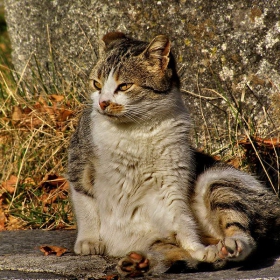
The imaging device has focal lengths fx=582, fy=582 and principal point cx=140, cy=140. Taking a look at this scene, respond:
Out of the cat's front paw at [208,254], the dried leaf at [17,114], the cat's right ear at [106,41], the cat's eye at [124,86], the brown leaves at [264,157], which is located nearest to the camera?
the cat's front paw at [208,254]

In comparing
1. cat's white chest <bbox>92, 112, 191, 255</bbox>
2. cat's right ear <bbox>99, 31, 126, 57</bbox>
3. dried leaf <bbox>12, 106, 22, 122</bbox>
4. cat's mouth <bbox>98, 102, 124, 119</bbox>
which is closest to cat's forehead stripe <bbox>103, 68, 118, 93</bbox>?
cat's mouth <bbox>98, 102, 124, 119</bbox>

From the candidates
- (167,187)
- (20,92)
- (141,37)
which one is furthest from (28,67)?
(167,187)

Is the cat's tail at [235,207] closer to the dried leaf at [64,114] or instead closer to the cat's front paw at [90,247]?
the cat's front paw at [90,247]

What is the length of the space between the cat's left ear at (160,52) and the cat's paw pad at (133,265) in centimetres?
120

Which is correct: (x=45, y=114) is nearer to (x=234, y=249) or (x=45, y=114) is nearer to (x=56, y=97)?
(x=56, y=97)

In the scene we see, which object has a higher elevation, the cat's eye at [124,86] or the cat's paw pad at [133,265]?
the cat's eye at [124,86]

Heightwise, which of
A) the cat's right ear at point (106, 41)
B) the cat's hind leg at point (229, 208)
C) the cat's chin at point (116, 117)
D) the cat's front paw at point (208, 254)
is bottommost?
the cat's front paw at point (208, 254)

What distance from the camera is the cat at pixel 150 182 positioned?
353 centimetres

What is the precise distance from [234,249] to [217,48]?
2.19 metres

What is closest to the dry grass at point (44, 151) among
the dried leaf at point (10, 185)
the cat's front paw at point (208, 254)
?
the dried leaf at point (10, 185)

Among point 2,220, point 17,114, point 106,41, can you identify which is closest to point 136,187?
point 106,41

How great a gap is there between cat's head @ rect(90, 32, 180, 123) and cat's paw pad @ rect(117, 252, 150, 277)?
828 millimetres

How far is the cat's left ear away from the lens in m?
3.63

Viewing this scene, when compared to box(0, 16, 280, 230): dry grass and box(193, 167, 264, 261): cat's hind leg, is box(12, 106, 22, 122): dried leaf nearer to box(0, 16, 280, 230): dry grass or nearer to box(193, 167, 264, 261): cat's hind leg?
box(0, 16, 280, 230): dry grass
